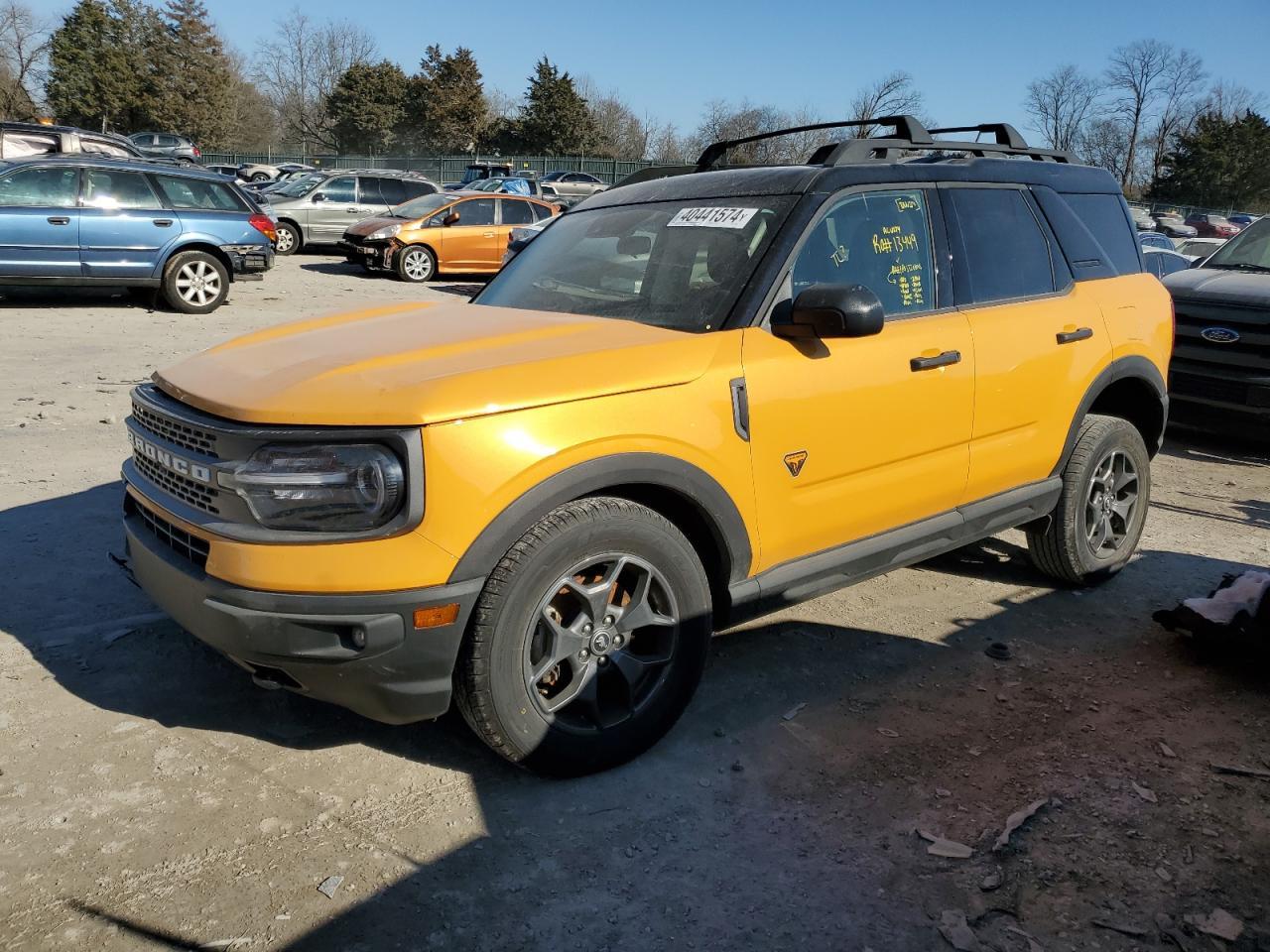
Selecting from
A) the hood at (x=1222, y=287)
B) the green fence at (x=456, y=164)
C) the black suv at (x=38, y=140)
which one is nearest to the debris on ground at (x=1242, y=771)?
the hood at (x=1222, y=287)

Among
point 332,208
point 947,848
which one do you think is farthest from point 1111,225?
point 332,208

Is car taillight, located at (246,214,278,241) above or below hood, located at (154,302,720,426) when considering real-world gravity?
above

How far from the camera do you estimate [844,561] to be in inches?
143

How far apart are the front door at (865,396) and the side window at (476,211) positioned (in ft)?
50.1

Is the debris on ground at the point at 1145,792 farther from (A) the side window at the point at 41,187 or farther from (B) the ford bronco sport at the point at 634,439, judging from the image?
(A) the side window at the point at 41,187

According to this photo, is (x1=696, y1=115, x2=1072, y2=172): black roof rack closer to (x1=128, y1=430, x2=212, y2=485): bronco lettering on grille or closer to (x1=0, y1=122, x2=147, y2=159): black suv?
(x1=128, y1=430, x2=212, y2=485): bronco lettering on grille

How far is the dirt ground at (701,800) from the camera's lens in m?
2.50

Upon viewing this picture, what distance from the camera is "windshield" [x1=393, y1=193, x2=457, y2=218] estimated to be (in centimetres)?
1833

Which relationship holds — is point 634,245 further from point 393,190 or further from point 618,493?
point 393,190

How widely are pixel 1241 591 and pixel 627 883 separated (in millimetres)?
2973

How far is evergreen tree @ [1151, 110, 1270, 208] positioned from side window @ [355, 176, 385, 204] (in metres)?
48.6

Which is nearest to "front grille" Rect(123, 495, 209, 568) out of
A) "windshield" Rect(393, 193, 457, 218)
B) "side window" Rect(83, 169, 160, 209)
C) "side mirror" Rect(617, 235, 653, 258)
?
"side mirror" Rect(617, 235, 653, 258)

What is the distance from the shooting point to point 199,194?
12352 millimetres

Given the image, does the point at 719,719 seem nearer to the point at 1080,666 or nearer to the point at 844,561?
the point at 844,561
